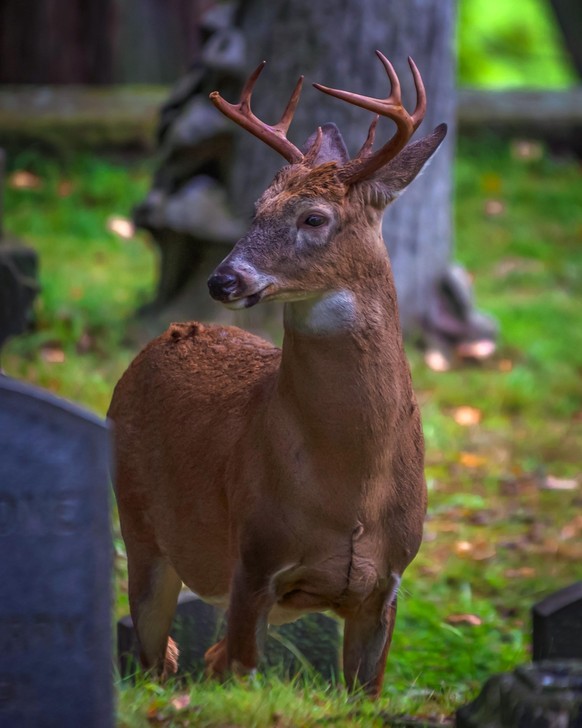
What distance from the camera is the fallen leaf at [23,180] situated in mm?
11109

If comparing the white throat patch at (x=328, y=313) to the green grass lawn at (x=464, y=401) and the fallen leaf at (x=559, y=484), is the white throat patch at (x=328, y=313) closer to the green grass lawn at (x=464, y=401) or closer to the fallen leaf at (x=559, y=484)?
the green grass lawn at (x=464, y=401)

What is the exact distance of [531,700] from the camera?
3.10 m

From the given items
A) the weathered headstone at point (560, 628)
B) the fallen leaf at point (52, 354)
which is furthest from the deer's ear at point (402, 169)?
the fallen leaf at point (52, 354)

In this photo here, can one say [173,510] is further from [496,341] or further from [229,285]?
[496,341]

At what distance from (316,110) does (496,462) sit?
90.2 inches

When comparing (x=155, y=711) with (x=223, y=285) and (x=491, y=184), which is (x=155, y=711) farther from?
(x=491, y=184)

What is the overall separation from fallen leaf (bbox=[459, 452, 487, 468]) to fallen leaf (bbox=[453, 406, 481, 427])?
0.38 meters

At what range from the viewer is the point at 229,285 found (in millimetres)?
3551

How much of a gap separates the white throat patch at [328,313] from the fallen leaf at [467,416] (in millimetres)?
4146

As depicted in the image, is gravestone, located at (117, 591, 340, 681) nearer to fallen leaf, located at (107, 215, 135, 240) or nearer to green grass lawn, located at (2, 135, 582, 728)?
green grass lawn, located at (2, 135, 582, 728)

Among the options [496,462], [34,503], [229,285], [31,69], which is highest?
[229,285]

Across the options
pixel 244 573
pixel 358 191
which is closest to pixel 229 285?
pixel 358 191

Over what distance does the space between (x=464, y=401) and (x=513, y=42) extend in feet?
41.7

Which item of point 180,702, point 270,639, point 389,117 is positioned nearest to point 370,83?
point 270,639
